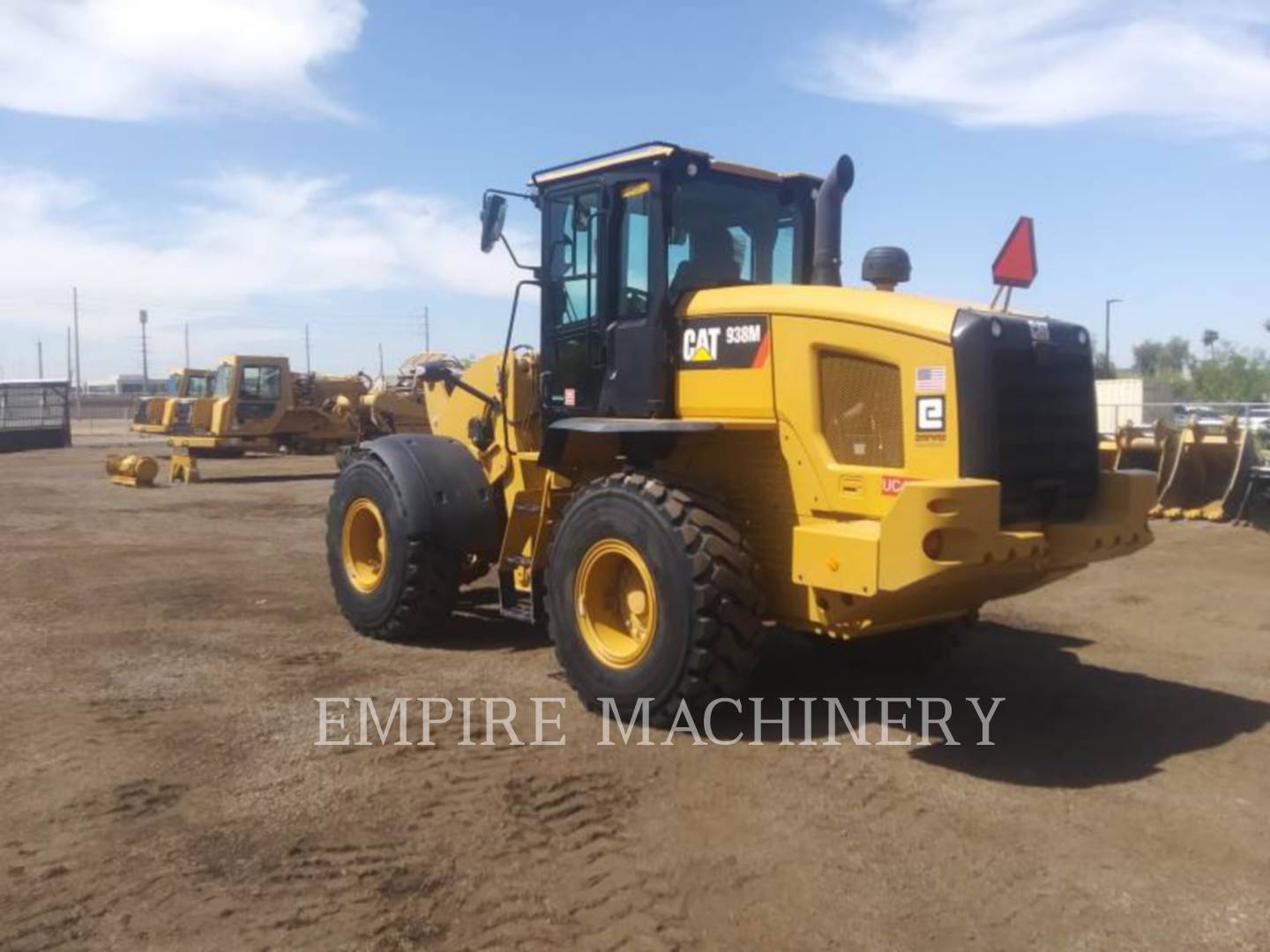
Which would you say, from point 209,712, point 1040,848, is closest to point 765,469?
point 1040,848

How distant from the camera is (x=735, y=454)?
20.2ft

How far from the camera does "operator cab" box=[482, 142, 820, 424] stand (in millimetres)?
6477

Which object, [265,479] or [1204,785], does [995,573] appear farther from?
[265,479]

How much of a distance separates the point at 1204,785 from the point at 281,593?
696cm

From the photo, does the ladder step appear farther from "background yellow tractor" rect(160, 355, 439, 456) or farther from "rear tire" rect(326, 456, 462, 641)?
"background yellow tractor" rect(160, 355, 439, 456)

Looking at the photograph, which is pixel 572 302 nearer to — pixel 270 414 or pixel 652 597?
pixel 652 597

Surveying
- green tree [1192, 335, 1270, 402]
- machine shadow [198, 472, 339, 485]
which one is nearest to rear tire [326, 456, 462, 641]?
machine shadow [198, 472, 339, 485]

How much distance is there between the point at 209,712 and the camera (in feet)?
20.0

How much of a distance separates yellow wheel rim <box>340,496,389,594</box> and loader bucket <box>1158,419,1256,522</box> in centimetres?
1029

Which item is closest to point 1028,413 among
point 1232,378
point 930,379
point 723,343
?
point 930,379

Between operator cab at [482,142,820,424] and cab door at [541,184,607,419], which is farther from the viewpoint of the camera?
cab door at [541,184,607,419]

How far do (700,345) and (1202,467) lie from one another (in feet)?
34.6

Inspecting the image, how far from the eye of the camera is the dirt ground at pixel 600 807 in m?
3.87

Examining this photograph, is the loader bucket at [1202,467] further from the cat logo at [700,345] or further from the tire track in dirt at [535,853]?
the tire track in dirt at [535,853]
